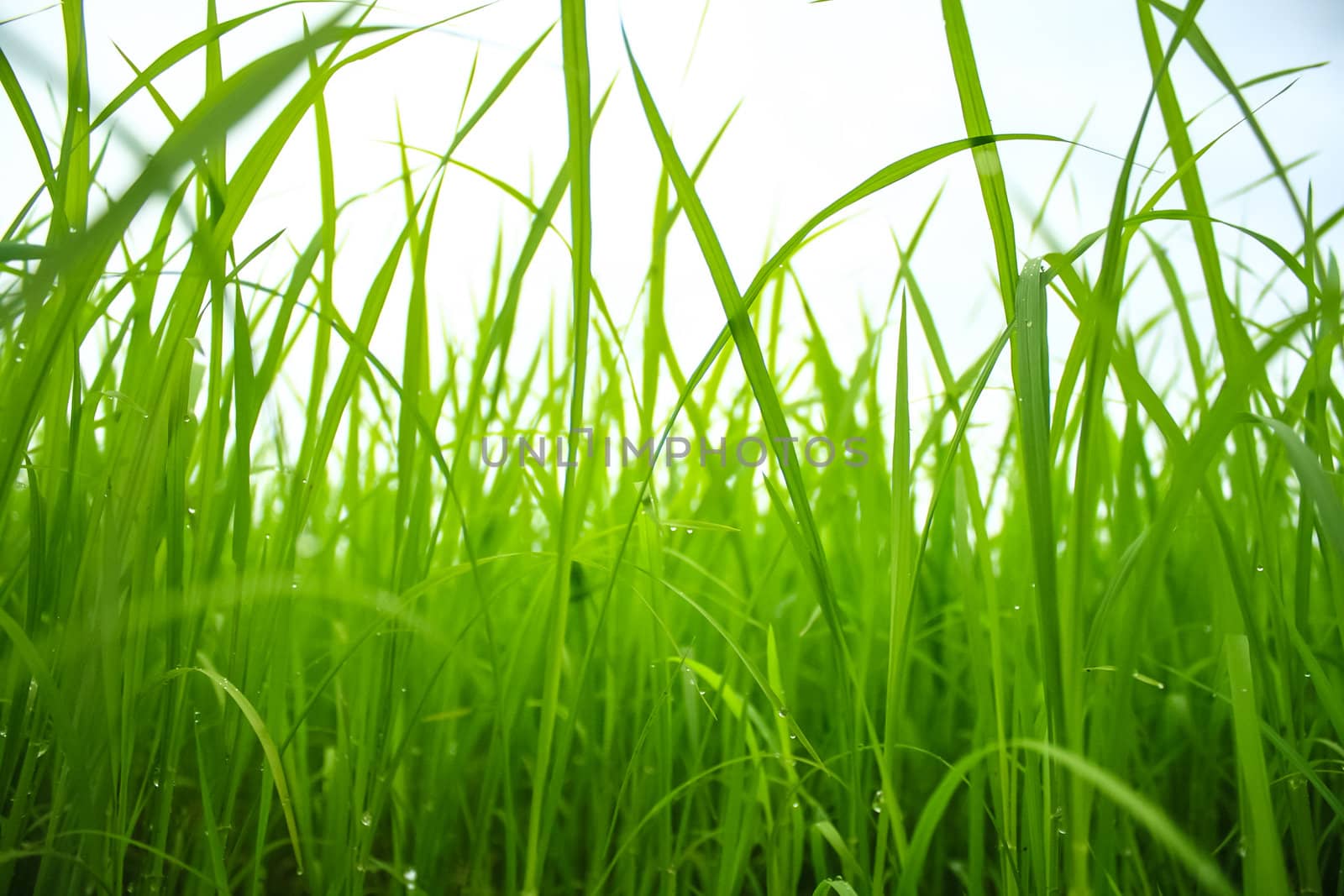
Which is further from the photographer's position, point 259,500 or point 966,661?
point 259,500

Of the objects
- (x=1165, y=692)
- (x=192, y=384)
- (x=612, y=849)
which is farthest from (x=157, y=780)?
(x=1165, y=692)

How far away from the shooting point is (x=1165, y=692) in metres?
0.76

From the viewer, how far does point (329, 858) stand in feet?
1.90

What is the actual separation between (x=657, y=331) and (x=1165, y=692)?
0.63 m

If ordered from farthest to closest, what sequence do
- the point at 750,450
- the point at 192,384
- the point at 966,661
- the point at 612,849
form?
the point at 750,450
the point at 966,661
the point at 612,849
the point at 192,384

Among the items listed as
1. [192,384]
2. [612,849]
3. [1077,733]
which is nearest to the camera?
[1077,733]

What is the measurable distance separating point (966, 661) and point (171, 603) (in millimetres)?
740

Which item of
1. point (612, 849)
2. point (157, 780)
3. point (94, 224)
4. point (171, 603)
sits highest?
point (94, 224)

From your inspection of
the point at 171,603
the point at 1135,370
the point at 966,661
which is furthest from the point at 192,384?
the point at 966,661

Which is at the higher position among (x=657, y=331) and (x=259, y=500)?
(x=657, y=331)

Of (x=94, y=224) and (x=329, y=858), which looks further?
(x=329, y=858)

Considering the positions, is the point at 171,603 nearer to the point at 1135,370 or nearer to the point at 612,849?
the point at 612,849

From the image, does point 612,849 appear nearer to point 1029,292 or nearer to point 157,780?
point 157,780

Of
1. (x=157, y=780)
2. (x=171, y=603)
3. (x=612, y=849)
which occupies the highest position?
(x=171, y=603)
